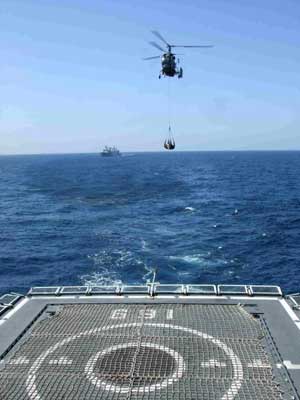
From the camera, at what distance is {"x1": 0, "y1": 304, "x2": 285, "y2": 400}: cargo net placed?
A: 2256cm

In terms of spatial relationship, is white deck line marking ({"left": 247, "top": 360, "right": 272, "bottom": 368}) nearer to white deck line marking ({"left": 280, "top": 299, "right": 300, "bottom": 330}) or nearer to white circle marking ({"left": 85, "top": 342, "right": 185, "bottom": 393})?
white circle marking ({"left": 85, "top": 342, "right": 185, "bottom": 393})

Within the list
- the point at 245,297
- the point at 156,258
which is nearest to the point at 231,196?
the point at 156,258

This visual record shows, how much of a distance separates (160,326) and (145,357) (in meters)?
4.27

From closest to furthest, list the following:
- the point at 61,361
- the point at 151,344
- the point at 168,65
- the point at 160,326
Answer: the point at 61,361 → the point at 151,344 → the point at 160,326 → the point at 168,65

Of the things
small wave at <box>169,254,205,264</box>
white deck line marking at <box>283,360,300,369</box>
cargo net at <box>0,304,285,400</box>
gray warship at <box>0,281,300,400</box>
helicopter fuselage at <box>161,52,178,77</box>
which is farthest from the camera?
small wave at <box>169,254,205,264</box>

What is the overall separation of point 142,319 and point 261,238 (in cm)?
6025

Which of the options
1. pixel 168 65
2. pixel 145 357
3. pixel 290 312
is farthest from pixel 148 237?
pixel 145 357

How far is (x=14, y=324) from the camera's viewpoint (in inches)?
1233

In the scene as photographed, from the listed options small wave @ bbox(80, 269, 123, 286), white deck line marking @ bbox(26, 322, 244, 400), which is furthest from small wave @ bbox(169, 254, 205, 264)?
white deck line marking @ bbox(26, 322, 244, 400)

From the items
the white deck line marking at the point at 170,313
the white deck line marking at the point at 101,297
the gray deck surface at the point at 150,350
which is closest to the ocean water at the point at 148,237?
the white deck line marking at the point at 101,297

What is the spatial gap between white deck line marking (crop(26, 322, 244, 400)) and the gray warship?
54 mm

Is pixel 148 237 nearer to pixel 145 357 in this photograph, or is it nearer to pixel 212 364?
pixel 145 357

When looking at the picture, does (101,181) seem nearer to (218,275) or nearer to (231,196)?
(231,196)

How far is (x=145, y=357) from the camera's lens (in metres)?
25.7
